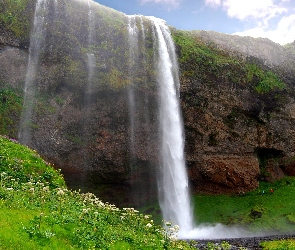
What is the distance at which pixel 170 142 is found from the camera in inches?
1142

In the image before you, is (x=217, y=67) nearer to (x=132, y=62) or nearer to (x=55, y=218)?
(x=132, y=62)

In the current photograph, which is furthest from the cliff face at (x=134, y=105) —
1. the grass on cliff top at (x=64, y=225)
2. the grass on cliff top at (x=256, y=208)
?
the grass on cliff top at (x=64, y=225)

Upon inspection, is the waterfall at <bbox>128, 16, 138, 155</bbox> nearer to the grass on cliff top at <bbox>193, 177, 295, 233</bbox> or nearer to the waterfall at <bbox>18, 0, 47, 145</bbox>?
the waterfall at <bbox>18, 0, 47, 145</bbox>

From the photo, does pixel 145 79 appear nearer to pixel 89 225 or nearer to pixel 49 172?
pixel 49 172

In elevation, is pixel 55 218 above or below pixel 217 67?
below

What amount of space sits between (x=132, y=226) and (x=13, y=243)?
4.73 meters

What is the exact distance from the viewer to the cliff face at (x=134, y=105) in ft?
87.2

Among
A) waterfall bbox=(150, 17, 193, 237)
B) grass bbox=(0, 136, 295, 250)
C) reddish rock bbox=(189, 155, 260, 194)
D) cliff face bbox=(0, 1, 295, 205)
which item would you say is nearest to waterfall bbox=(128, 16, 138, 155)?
cliff face bbox=(0, 1, 295, 205)

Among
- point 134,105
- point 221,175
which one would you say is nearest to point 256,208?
point 221,175

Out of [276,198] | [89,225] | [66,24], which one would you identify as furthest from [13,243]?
[276,198]

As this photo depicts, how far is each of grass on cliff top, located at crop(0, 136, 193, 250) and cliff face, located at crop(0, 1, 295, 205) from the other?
47.0 ft

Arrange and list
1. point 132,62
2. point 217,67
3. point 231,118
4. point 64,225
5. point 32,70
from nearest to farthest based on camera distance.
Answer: point 64,225, point 32,70, point 132,62, point 217,67, point 231,118

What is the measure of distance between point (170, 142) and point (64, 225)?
2085 cm

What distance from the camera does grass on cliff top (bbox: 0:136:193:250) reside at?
7332 millimetres
